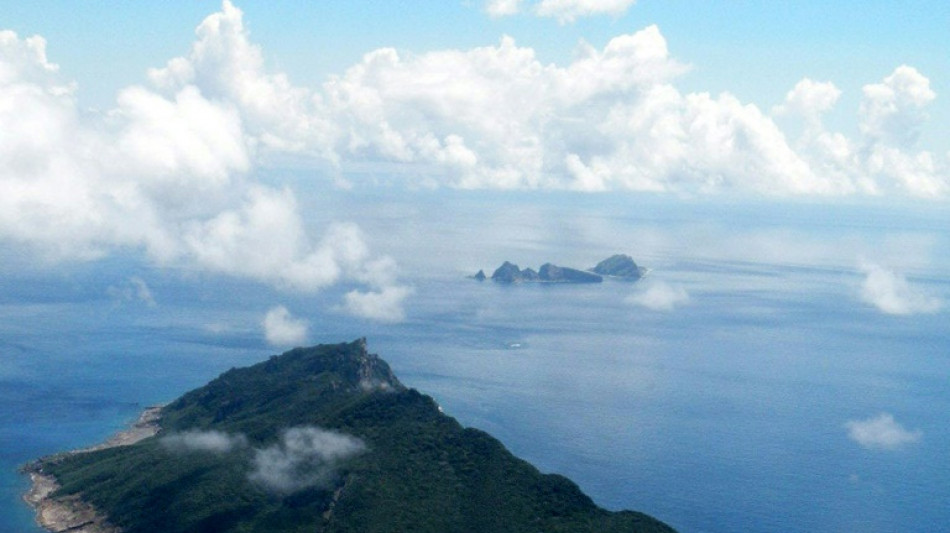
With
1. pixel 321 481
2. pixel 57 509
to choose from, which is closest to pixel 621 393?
pixel 321 481

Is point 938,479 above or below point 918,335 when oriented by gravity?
below

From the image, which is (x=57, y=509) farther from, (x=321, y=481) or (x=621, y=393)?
(x=621, y=393)

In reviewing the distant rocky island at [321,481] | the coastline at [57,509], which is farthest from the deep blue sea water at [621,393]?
the distant rocky island at [321,481]

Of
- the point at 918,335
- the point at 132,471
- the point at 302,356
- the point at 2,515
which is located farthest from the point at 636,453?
the point at 918,335

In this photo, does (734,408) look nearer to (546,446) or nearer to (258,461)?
(546,446)

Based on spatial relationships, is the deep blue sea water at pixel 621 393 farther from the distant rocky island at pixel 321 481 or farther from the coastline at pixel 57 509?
the distant rocky island at pixel 321 481

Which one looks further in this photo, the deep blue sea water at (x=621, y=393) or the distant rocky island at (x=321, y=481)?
the deep blue sea water at (x=621, y=393)

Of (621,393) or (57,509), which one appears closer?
(57,509)

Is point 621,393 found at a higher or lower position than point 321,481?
higher

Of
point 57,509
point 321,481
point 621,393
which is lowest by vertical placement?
point 57,509
